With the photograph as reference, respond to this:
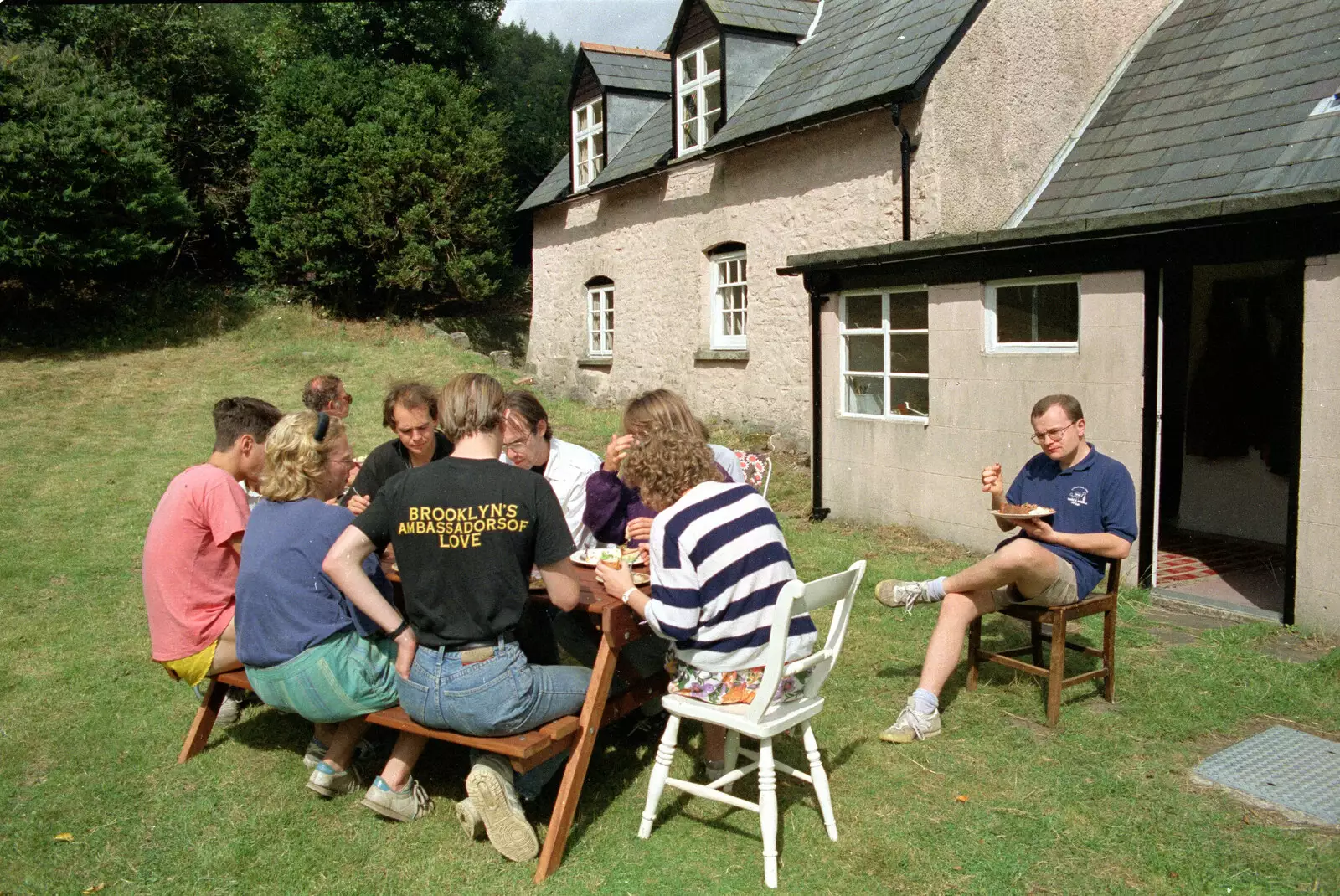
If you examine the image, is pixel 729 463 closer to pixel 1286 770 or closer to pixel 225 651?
pixel 225 651

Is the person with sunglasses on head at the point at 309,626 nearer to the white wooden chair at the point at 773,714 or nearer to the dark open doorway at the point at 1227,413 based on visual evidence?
the white wooden chair at the point at 773,714

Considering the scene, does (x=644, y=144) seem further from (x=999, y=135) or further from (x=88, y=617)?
(x=88, y=617)

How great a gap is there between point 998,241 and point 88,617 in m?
7.07

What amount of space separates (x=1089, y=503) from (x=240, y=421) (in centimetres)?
407

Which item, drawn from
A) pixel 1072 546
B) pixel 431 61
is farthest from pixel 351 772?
pixel 431 61

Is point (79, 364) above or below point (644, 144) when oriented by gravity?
below

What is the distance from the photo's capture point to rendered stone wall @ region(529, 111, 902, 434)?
1116cm

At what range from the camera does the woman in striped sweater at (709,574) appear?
3.44 meters

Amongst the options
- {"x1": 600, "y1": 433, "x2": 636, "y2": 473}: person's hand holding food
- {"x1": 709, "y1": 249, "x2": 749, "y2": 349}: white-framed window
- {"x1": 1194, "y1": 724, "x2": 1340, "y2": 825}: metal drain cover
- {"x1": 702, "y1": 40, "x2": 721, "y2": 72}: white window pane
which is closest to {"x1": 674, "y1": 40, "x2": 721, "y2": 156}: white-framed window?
{"x1": 702, "y1": 40, "x2": 721, "y2": 72}: white window pane

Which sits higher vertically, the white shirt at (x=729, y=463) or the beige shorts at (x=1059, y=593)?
the white shirt at (x=729, y=463)

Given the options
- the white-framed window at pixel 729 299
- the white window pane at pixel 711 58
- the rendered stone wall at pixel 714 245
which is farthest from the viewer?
the white window pane at pixel 711 58

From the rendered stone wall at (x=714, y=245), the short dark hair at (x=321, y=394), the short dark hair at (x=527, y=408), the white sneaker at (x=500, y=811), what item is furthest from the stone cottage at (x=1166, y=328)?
the white sneaker at (x=500, y=811)

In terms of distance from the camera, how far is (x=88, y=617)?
6.70m

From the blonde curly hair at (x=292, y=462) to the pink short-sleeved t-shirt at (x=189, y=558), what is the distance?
49 cm
